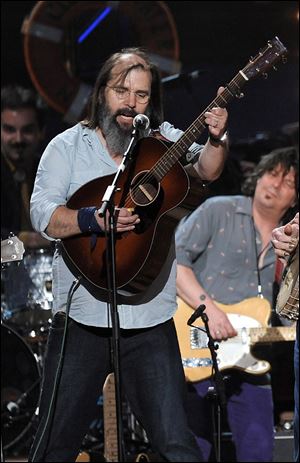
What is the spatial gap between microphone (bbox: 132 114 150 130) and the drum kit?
3036 mm

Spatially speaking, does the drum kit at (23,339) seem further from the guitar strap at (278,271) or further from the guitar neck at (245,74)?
the guitar neck at (245,74)

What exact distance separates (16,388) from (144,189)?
357 centimetres

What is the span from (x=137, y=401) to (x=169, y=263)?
2.04 ft

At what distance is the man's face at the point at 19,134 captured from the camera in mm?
8665

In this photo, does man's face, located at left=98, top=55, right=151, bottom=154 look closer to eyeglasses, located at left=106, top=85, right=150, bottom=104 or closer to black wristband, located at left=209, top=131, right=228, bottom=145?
eyeglasses, located at left=106, top=85, right=150, bottom=104

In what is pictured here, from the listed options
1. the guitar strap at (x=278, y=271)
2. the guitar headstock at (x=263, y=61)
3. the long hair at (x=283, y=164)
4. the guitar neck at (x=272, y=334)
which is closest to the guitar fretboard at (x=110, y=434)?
the guitar neck at (x=272, y=334)

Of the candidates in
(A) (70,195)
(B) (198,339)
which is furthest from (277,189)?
(A) (70,195)

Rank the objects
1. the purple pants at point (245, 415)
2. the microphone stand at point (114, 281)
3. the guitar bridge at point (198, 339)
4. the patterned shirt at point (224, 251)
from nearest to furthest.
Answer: the microphone stand at point (114, 281)
the guitar bridge at point (198, 339)
the purple pants at point (245, 415)
the patterned shirt at point (224, 251)

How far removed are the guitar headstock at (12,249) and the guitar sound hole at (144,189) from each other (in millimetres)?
728

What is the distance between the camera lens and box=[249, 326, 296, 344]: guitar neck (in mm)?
6637

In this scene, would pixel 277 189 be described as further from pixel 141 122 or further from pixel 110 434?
pixel 141 122

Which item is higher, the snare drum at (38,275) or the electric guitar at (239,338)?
the snare drum at (38,275)

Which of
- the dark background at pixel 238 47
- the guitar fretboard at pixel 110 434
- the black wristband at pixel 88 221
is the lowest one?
the guitar fretboard at pixel 110 434

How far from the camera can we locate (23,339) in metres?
7.36
